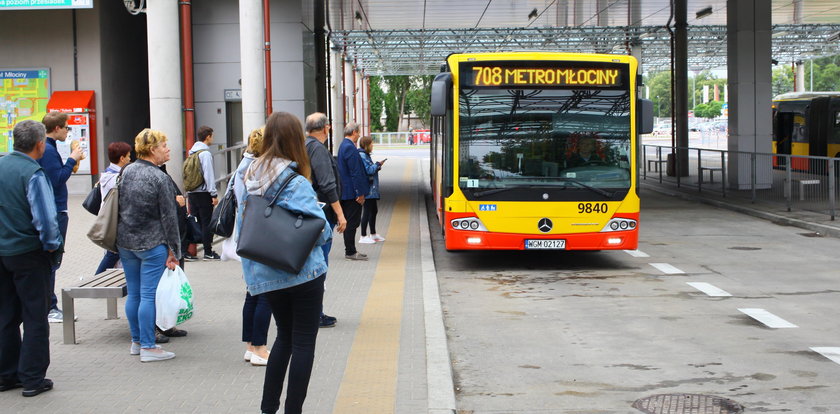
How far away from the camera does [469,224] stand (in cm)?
1278

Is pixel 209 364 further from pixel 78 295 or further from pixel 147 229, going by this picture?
pixel 78 295

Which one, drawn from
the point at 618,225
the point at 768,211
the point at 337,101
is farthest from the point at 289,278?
the point at 337,101

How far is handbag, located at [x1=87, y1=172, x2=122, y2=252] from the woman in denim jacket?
2.39 metres

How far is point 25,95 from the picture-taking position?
24719 mm

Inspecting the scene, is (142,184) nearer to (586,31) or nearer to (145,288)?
(145,288)

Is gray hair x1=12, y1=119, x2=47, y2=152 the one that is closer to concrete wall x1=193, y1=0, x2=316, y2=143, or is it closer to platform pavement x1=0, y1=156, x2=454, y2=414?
platform pavement x1=0, y1=156, x2=454, y2=414

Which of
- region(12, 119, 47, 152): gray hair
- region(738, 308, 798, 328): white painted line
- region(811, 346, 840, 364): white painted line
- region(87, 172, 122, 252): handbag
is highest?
region(12, 119, 47, 152): gray hair

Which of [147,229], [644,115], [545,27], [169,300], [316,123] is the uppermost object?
[545,27]

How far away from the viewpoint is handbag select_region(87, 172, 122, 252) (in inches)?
285

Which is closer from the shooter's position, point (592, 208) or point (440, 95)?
point (440, 95)

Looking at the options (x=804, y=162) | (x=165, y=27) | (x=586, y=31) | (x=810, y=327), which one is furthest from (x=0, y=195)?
(x=586, y=31)

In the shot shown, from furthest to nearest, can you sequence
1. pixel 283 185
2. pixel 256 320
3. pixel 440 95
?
pixel 440 95
pixel 256 320
pixel 283 185

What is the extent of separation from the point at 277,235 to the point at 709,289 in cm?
750

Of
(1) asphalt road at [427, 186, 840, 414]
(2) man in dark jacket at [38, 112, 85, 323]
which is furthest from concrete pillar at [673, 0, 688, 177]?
(2) man in dark jacket at [38, 112, 85, 323]
